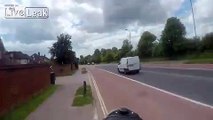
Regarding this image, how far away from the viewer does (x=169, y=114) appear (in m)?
13.9

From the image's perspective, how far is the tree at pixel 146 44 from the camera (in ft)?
410

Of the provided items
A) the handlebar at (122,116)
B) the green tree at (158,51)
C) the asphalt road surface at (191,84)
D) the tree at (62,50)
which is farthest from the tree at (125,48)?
the handlebar at (122,116)

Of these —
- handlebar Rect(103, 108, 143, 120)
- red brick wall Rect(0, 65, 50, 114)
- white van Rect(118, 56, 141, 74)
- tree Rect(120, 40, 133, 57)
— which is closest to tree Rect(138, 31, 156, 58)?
tree Rect(120, 40, 133, 57)

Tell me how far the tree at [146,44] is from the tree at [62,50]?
44307 millimetres

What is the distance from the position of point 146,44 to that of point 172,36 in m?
33.1

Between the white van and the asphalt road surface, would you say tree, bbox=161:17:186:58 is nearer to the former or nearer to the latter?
the white van

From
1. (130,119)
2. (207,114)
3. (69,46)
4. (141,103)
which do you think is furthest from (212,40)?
(130,119)

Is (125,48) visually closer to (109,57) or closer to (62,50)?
(109,57)

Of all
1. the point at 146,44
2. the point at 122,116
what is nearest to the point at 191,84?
the point at 122,116

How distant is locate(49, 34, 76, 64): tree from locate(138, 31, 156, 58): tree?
44.3 metres

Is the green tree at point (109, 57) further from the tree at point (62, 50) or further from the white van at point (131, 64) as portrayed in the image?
the white van at point (131, 64)

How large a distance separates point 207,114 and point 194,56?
63.1 m

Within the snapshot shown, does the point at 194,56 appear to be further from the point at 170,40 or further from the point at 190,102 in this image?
the point at 190,102

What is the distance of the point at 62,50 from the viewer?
79.2m
